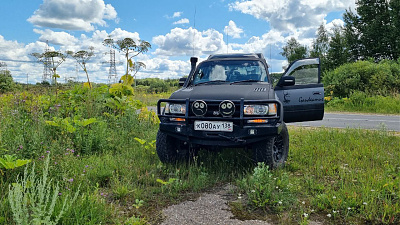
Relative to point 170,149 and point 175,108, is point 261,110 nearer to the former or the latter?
point 175,108

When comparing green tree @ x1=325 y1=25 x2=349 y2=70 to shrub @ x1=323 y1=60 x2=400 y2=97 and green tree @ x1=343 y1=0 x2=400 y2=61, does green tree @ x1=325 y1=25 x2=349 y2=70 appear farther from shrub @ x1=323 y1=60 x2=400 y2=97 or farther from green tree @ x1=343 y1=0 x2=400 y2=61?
shrub @ x1=323 y1=60 x2=400 y2=97

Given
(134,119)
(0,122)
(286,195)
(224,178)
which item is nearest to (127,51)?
(134,119)

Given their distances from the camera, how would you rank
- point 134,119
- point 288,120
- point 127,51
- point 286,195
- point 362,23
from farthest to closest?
1. point 362,23
2. point 127,51
3. point 134,119
4. point 288,120
5. point 286,195

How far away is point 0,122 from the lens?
5547 millimetres

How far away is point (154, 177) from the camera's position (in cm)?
455

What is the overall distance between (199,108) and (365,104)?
571 inches

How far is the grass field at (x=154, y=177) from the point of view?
3.19 meters

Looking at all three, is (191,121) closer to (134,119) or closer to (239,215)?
(239,215)

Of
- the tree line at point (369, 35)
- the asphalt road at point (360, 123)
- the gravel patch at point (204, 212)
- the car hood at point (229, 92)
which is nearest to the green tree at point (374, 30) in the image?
the tree line at point (369, 35)

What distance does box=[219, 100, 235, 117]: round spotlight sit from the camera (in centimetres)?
431

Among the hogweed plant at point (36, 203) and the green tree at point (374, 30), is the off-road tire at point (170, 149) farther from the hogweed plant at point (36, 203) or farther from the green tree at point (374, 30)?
the green tree at point (374, 30)

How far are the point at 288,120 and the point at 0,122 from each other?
212 inches

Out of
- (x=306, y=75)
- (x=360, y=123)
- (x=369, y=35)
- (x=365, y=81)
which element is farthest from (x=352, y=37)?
(x=306, y=75)

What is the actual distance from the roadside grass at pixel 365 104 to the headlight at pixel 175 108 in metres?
13.5
